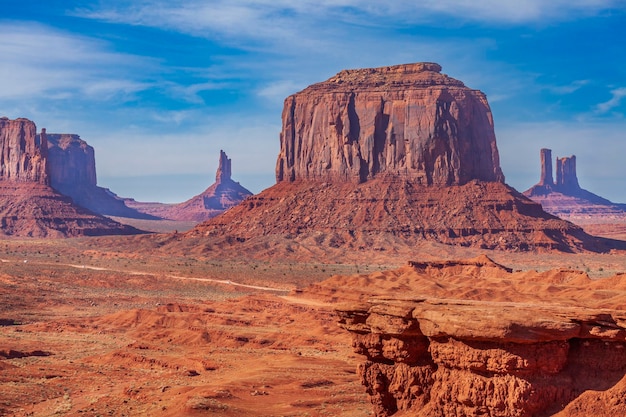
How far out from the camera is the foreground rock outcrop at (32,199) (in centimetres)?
14975

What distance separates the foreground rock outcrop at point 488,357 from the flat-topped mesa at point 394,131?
104 metres

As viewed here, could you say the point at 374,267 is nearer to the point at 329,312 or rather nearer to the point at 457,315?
the point at 329,312

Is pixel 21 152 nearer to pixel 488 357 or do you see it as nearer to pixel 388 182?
pixel 388 182

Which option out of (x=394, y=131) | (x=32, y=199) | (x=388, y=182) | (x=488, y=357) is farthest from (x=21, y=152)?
(x=488, y=357)

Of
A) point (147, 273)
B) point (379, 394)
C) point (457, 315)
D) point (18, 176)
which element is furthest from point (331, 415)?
point (18, 176)

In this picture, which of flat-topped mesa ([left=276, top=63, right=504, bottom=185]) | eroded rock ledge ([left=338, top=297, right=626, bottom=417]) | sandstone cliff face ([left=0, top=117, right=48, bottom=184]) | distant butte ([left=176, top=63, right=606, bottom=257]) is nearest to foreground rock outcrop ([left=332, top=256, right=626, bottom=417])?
eroded rock ledge ([left=338, top=297, right=626, bottom=417])

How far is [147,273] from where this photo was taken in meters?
87.2

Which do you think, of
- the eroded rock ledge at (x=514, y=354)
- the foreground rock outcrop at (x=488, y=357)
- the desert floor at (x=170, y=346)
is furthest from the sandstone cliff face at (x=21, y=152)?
the eroded rock ledge at (x=514, y=354)

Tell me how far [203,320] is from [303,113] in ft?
291

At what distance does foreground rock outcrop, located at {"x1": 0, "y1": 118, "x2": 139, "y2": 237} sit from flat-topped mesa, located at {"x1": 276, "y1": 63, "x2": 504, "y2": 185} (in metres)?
40.9

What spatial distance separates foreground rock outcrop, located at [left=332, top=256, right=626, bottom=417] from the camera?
15.0 meters

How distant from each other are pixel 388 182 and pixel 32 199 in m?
67.7

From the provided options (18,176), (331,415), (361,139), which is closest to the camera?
(331,415)

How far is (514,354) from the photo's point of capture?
15141 millimetres
